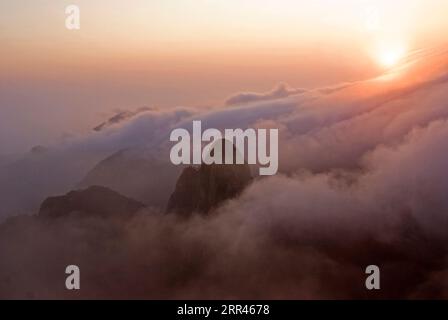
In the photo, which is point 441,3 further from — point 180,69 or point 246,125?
point 180,69

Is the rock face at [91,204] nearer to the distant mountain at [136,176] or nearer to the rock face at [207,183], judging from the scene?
the distant mountain at [136,176]

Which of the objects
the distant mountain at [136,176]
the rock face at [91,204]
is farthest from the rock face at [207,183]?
the rock face at [91,204]

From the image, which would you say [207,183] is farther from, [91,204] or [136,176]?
[91,204]

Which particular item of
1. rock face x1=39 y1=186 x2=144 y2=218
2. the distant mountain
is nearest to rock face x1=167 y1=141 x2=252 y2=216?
the distant mountain

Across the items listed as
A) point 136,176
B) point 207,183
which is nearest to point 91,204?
point 136,176

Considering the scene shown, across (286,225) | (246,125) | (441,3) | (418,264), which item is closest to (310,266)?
(286,225)

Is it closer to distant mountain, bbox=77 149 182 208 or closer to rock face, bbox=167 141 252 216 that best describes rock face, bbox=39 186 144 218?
distant mountain, bbox=77 149 182 208

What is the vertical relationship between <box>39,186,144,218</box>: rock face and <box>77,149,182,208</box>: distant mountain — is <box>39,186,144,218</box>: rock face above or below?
below
